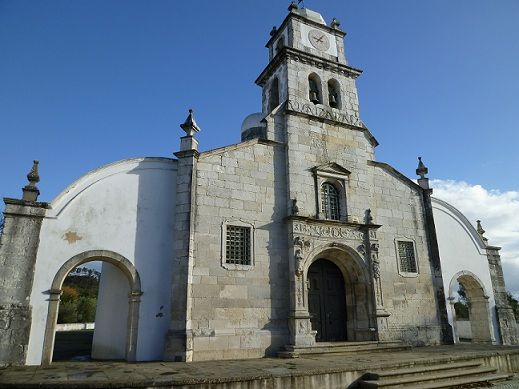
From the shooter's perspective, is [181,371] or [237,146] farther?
[237,146]

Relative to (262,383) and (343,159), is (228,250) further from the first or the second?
(343,159)

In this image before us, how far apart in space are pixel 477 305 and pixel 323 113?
37.1 ft

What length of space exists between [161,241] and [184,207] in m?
1.27

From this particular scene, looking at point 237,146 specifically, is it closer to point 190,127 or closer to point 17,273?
point 190,127

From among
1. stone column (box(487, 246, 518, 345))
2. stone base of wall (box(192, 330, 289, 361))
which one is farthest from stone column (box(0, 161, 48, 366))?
stone column (box(487, 246, 518, 345))

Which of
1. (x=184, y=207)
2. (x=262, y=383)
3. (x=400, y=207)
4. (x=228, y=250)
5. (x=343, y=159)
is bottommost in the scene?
(x=262, y=383)

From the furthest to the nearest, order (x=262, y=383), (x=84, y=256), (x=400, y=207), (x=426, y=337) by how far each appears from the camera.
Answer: (x=400, y=207), (x=426, y=337), (x=84, y=256), (x=262, y=383)

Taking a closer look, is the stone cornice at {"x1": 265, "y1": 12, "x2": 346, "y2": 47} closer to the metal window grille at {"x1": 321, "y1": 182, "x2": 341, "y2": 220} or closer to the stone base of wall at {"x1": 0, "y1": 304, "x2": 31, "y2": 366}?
the metal window grille at {"x1": 321, "y1": 182, "x2": 341, "y2": 220}

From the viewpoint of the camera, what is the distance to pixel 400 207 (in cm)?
1597

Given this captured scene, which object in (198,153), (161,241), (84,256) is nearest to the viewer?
(84,256)

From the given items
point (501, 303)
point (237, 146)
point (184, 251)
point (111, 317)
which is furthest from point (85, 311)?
point (501, 303)

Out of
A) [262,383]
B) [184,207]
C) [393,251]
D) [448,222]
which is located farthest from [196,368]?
[448,222]

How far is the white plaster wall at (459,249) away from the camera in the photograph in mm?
16766

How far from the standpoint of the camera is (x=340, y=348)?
12047 millimetres
